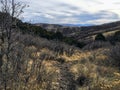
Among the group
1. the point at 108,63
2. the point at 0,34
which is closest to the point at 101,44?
the point at 108,63

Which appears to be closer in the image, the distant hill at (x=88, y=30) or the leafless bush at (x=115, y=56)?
the leafless bush at (x=115, y=56)

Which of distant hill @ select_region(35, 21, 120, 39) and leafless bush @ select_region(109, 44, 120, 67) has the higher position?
leafless bush @ select_region(109, 44, 120, 67)

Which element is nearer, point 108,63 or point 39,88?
point 39,88

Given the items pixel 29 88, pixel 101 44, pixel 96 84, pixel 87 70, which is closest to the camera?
pixel 29 88

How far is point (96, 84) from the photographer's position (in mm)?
15305

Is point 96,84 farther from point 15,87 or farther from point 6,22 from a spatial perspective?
point 6,22

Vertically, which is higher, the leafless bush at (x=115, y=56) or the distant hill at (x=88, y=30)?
the leafless bush at (x=115, y=56)

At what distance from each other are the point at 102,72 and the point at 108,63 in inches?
197

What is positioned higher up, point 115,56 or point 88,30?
point 115,56

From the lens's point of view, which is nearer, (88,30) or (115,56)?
(115,56)

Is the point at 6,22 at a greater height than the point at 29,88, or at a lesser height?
greater

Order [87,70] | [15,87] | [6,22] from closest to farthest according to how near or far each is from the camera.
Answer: [6,22], [15,87], [87,70]

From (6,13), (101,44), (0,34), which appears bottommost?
(101,44)

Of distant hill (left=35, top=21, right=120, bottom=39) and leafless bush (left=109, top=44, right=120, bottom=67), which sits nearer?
leafless bush (left=109, top=44, right=120, bottom=67)
